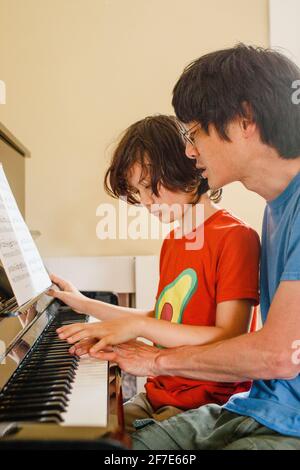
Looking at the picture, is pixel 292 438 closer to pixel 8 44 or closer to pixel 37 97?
pixel 37 97

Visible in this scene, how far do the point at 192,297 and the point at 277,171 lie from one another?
0.36m

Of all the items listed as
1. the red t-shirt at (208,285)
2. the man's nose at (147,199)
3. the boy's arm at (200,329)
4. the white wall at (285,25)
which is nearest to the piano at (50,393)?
the boy's arm at (200,329)

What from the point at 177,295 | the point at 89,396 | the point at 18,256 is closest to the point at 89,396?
the point at 89,396

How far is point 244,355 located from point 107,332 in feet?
0.96

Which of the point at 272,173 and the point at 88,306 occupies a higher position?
the point at 272,173

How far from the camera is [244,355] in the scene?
91 cm

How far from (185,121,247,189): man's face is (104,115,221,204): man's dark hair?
19cm

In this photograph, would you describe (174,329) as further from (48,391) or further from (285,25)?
(285,25)

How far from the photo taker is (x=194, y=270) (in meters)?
1.24

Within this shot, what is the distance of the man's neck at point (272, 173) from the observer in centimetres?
103

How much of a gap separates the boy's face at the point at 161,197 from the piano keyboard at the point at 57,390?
430 mm
